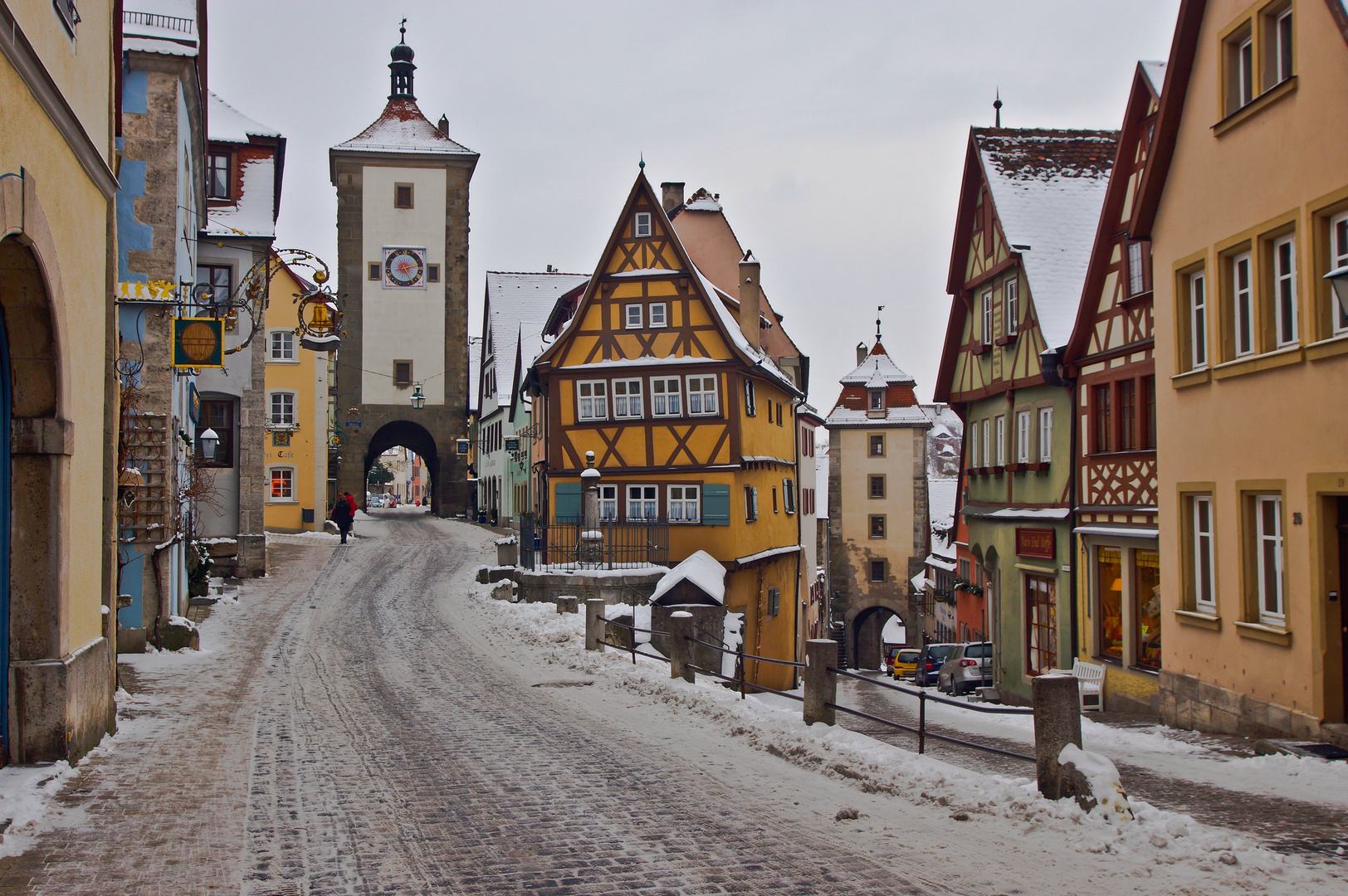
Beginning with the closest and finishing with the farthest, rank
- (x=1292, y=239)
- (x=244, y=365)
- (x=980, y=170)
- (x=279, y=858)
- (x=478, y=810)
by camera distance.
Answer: (x=279, y=858) → (x=478, y=810) → (x=1292, y=239) → (x=980, y=170) → (x=244, y=365)

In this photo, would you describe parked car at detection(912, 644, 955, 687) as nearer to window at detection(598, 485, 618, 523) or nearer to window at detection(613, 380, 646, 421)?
window at detection(598, 485, 618, 523)

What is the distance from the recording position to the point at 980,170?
22391mm

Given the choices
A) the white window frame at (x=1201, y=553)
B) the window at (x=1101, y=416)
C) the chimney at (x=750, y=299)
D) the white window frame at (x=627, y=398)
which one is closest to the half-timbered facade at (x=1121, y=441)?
the window at (x=1101, y=416)

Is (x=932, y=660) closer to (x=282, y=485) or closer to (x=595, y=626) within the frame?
(x=595, y=626)

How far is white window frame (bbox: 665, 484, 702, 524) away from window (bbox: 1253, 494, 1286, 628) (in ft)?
52.6

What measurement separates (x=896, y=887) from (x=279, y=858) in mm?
3677

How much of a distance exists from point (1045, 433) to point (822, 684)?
11.0 meters

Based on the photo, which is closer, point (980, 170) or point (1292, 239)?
point (1292, 239)

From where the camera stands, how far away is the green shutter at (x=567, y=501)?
90.8 ft

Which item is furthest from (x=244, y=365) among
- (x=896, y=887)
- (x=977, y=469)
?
(x=896, y=887)

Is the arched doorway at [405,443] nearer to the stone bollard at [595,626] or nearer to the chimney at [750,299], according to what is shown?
the chimney at [750,299]

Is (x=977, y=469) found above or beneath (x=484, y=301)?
beneath

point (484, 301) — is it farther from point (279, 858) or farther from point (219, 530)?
point (279, 858)

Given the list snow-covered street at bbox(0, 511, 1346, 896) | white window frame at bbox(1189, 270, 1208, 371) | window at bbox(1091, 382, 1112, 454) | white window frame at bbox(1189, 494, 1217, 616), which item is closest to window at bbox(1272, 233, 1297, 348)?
white window frame at bbox(1189, 270, 1208, 371)
